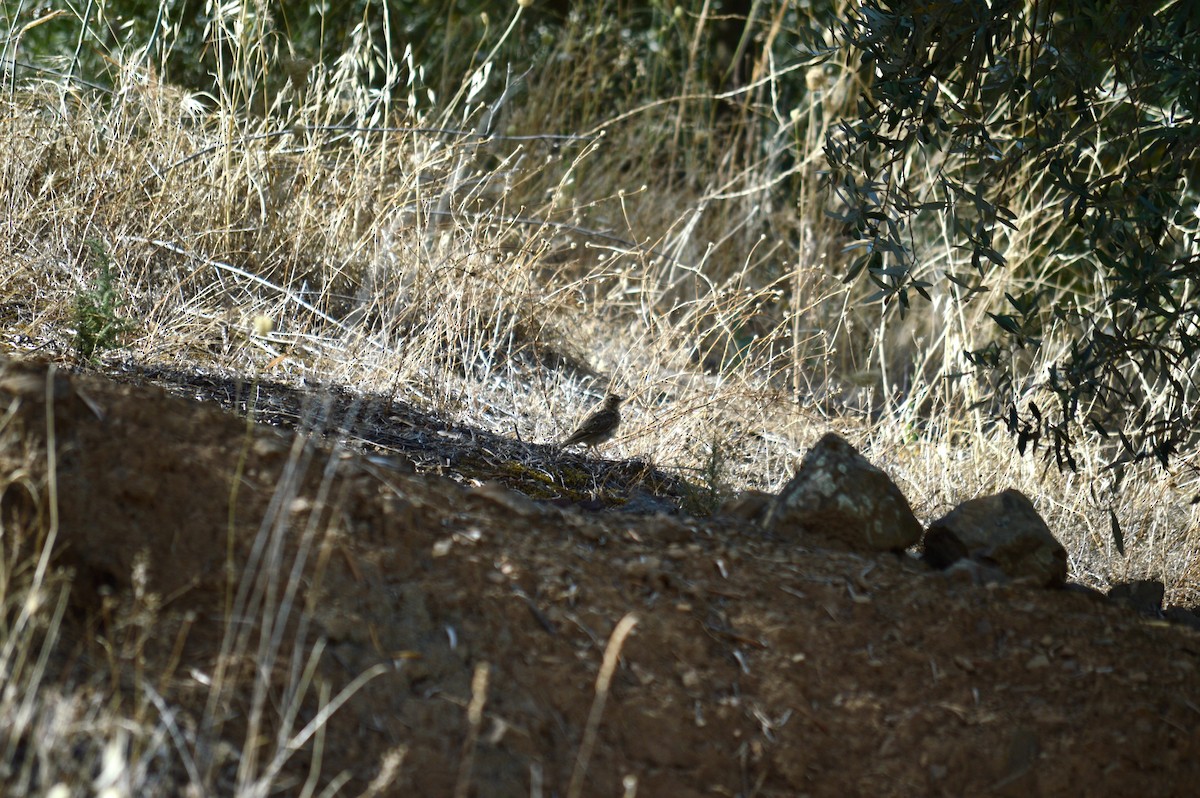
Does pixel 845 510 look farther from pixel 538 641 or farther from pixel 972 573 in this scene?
pixel 538 641

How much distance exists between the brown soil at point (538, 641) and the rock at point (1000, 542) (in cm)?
23

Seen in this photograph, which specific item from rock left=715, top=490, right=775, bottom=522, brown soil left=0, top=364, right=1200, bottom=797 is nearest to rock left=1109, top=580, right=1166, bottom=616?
brown soil left=0, top=364, right=1200, bottom=797

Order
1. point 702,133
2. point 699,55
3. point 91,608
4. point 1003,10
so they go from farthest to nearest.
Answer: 1. point 699,55
2. point 702,133
3. point 1003,10
4. point 91,608

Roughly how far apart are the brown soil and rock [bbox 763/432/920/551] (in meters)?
0.17

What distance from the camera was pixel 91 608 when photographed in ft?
7.69

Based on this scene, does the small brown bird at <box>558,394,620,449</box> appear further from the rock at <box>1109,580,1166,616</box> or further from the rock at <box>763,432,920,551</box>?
the rock at <box>1109,580,1166,616</box>

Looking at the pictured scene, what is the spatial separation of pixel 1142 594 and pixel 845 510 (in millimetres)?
1108

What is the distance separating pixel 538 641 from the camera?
8.37 ft

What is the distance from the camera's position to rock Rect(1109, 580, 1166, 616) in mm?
3652

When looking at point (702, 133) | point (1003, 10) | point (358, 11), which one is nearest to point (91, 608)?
point (1003, 10)

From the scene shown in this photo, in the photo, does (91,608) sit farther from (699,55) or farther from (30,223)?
(699,55)

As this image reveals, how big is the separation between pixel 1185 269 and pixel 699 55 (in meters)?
7.11

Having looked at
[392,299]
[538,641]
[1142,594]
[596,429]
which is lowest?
[392,299]

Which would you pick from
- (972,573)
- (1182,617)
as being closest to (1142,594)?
(1182,617)
